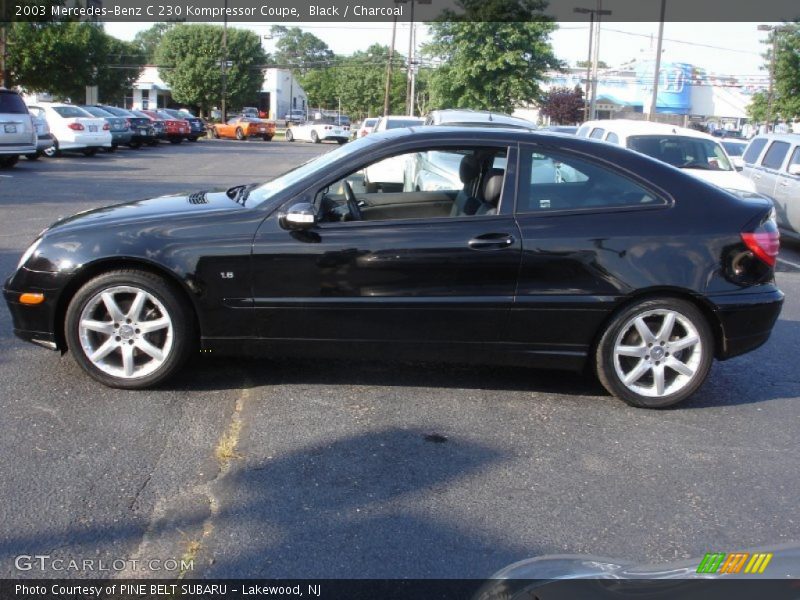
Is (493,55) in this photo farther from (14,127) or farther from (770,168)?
(770,168)

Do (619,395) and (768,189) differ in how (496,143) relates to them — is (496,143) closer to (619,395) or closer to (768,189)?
(619,395)

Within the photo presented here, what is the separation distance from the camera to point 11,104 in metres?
18.5

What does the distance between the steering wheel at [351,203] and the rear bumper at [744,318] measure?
2157 millimetres

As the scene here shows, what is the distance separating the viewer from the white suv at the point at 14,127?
18375 mm

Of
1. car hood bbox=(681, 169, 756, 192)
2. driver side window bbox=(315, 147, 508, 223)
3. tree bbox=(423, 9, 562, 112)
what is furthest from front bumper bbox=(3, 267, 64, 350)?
tree bbox=(423, 9, 562, 112)

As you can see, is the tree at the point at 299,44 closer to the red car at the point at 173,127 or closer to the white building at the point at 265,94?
the white building at the point at 265,94

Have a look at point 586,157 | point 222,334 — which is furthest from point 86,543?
point 586,157

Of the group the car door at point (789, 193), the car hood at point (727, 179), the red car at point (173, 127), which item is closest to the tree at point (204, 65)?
the red car at point (173, 127)

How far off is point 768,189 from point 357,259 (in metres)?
10.0

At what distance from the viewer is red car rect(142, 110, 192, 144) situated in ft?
124

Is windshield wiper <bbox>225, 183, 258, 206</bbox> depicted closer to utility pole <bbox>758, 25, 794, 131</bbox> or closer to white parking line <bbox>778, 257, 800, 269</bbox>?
white parking line <bbox>778, 257, 800, 269</bbox>

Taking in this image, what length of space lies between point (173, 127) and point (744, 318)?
3646 cm

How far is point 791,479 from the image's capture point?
4176mm

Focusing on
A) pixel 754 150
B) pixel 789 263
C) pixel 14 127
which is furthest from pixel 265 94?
pixel 789 263
